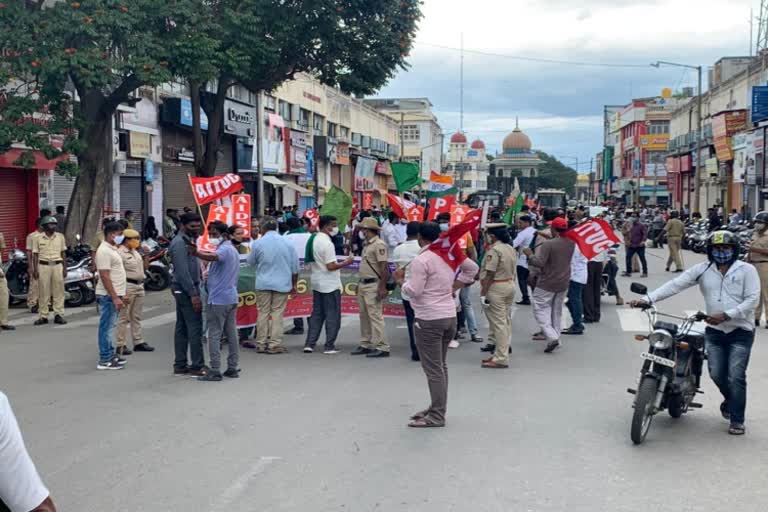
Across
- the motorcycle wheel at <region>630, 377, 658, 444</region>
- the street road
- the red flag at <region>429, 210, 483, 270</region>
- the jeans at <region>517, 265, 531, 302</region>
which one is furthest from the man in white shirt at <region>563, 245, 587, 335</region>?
the motorcycle wheel at <region>630, 377, 658, 444</region>

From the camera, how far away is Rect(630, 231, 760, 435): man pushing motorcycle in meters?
7.25

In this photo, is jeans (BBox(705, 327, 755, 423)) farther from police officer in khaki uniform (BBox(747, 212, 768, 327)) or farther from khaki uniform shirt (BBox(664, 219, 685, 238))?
khaki uniform shirt (BBox(664, 219, 685, 238))

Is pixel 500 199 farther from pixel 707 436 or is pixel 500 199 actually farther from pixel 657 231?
pixel 707 436

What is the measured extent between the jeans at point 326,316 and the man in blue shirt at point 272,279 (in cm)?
35

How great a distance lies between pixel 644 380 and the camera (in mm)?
6996

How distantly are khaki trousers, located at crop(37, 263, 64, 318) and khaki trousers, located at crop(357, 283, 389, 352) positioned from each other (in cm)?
543

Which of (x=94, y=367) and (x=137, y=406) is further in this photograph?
(x=94, y=367)

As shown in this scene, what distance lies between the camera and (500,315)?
10469mm

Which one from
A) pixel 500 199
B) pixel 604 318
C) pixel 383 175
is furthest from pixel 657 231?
pixel 383 175

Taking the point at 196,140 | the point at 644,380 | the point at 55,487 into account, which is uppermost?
the point at 196,140

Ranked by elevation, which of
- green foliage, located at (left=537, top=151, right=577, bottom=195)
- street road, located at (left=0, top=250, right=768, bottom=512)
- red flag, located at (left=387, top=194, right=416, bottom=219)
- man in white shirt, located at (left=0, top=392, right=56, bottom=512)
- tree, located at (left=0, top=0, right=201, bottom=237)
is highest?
green foliage, located at (left=537, top=151, right=577, bottom=195)

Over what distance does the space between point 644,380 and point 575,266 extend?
6202 mm

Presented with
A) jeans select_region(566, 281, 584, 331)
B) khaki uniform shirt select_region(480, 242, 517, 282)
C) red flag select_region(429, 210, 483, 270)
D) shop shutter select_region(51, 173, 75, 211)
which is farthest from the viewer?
shop shutter select_region(51, 173, 75, 211)

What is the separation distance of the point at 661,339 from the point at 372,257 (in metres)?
4.87
